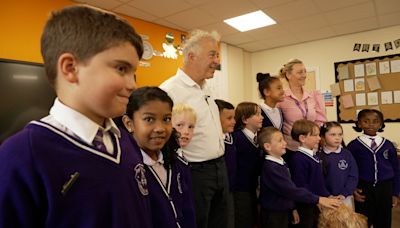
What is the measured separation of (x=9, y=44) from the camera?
8.55 ft

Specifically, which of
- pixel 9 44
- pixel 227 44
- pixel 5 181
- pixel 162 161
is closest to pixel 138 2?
pixel 9 44

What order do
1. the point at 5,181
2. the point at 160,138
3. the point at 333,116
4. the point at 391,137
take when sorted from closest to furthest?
the point at 5,181, the point at 160,138, the point at 391,137, the point at 333,116

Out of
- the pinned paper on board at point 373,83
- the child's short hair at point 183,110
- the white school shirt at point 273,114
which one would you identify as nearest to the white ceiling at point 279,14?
the pinned paper on board at point 373,83

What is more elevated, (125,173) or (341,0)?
(341,0)

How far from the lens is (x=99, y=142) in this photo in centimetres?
66

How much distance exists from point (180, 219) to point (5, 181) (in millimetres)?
742

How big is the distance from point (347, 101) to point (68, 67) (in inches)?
188

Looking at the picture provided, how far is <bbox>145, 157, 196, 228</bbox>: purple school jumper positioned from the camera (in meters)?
1.00

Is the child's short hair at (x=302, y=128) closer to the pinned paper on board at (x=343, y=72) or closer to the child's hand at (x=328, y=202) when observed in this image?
the child's hand at (x=328, y=202)

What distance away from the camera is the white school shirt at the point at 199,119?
1575 millimetres

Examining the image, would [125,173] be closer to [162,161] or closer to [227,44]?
[162,161]

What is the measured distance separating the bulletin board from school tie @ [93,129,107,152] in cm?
471

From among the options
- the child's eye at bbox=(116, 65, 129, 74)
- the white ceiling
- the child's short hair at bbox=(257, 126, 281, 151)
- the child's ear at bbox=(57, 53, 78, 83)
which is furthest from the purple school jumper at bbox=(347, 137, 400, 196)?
the child's ear at bbox=(57, 53, 78, 83)

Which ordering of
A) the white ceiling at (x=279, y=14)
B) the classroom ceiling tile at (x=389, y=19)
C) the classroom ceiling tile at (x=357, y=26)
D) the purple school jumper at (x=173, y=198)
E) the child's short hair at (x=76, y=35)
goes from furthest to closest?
the classroom ceiling tile at (x=357, y=26) → the classroom ceiling tile at (x=389, y=19) → the white ceiling at (x=279, y=14) → the purple school jumper at (x=173, y=198) → the child's short hair at (x=76, y=35)
